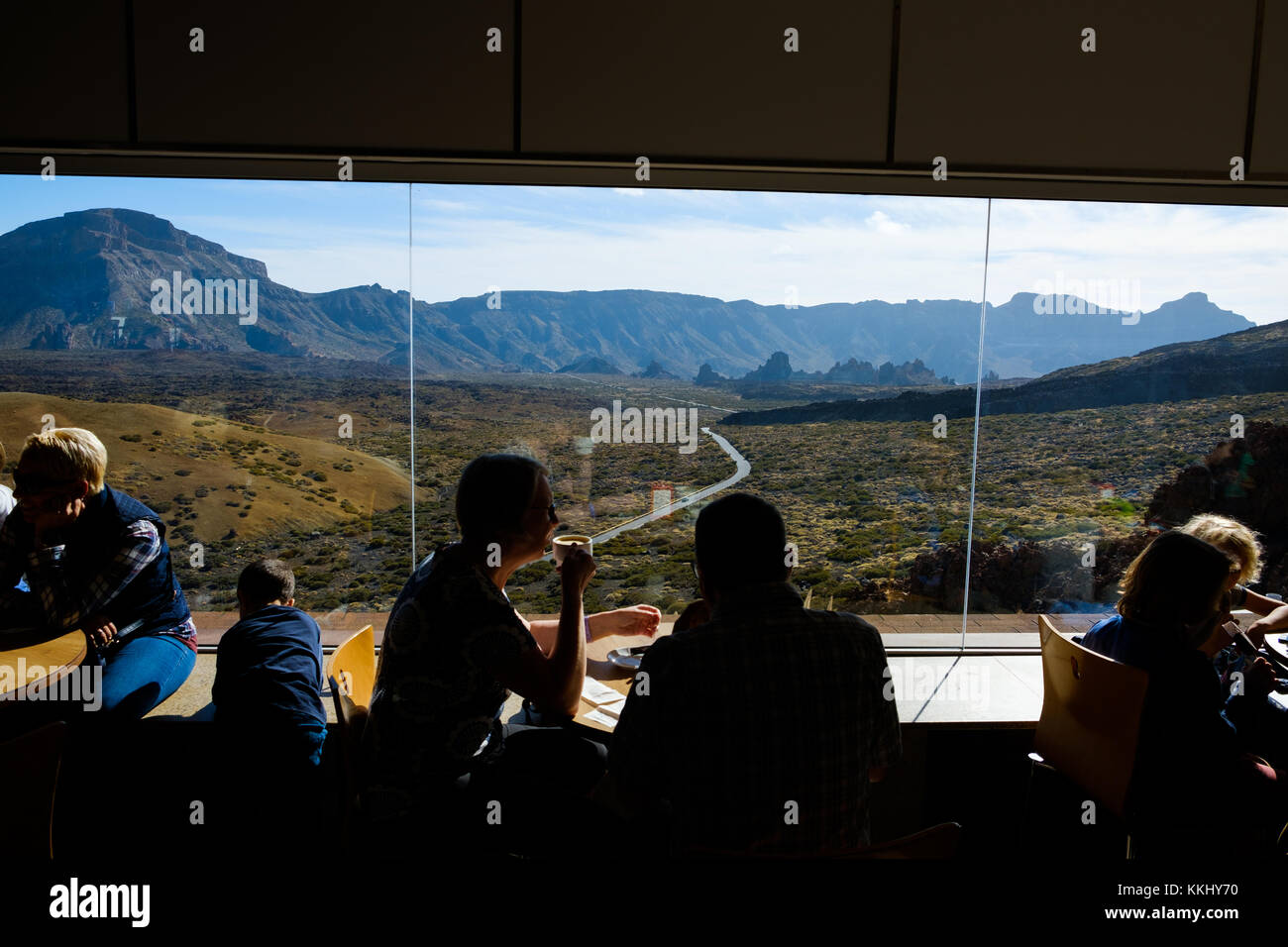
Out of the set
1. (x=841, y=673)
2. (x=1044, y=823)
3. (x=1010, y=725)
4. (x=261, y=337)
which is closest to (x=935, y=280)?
(x=1010, y=725)

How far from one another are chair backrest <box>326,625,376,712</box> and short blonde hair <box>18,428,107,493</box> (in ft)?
3.21

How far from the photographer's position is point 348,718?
1.82 meters

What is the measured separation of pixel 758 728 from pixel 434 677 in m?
0.71

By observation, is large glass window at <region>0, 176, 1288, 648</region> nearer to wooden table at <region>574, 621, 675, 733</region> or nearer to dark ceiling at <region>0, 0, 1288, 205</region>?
dark ceiling at <region>0, 0, 1288, 205</region>

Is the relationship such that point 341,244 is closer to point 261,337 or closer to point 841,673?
point 261,337

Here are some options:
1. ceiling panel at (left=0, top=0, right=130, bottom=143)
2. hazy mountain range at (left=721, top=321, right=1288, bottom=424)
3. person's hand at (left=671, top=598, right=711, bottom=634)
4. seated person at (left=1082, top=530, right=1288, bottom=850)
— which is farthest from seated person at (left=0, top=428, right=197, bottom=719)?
seated person at (left=1082, top=530, right=1288, bottom=850)

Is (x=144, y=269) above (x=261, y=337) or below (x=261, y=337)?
above

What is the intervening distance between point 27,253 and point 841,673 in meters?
3.27

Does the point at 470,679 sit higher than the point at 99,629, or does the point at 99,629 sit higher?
the point at 470,679

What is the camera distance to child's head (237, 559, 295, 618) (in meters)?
2.18

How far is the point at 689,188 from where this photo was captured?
2.93 metres

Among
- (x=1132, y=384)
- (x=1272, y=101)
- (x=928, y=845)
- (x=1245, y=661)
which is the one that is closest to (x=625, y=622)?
(x=928, y=845)

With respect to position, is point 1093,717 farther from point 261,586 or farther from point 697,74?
point 697,74
